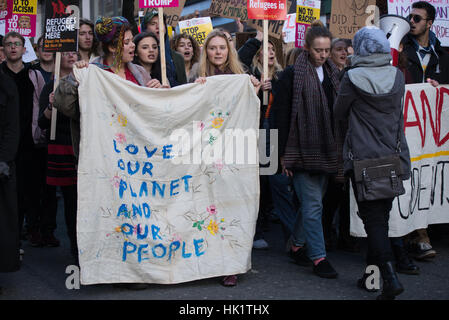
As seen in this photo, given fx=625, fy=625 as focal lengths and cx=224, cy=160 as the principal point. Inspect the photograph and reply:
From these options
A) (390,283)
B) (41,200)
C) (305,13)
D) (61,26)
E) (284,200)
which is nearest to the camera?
(390,283)

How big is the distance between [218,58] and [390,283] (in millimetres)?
2333

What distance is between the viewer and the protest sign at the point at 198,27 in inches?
372

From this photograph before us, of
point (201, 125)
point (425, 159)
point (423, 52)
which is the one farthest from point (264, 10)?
point (425, 159)

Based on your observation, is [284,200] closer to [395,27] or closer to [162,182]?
[162,182]

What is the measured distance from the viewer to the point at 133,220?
15.0 feet

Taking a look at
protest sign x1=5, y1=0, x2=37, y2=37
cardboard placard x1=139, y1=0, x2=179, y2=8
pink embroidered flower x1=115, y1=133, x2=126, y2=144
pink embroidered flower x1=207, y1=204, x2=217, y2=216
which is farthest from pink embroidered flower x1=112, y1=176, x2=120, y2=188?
protest sign x1=5, y1=0, x2=37, y2=37

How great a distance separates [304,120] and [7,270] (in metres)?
2.57

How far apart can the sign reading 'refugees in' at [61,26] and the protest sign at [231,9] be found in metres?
3.18

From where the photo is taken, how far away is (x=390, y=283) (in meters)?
4.20

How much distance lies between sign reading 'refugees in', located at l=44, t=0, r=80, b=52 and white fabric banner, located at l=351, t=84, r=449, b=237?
2.79 m

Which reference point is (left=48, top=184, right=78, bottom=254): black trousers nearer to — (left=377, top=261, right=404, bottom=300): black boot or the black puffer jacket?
(left=377, top=261, right=404, bottom=300): black boot

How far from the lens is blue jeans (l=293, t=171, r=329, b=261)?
5.00 meters

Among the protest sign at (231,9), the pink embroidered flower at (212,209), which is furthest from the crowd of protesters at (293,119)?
the protest sign at (231,9)
